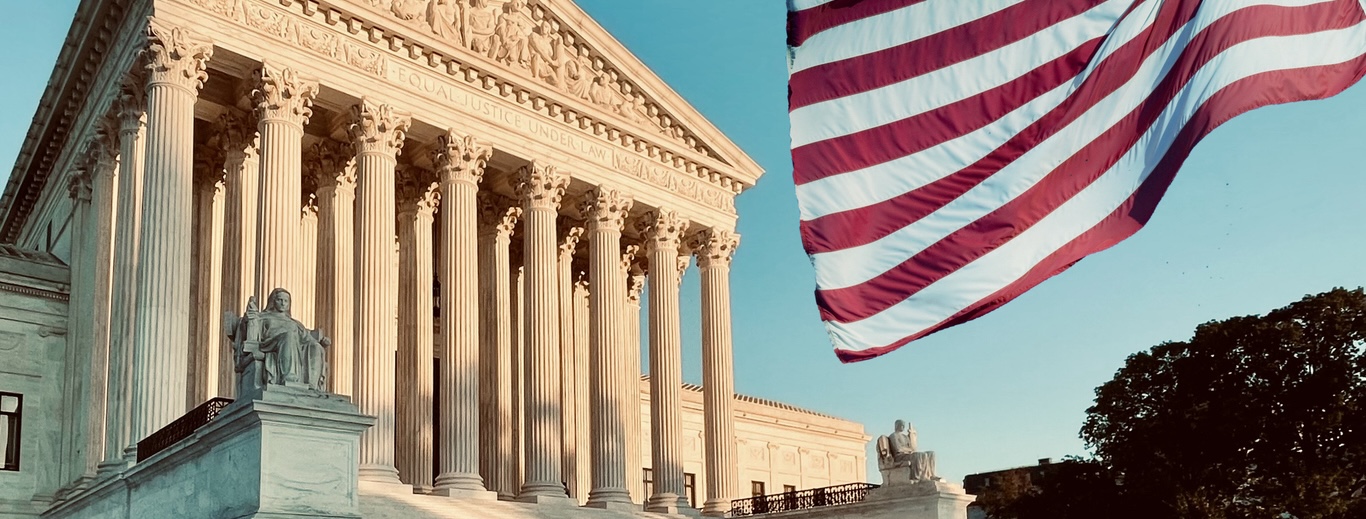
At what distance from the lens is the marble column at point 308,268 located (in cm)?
3522

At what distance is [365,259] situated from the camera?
35594 millimetres

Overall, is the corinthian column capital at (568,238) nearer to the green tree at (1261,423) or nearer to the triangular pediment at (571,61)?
the triangular pediment at (571,61)

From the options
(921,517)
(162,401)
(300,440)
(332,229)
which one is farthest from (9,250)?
(921,517)

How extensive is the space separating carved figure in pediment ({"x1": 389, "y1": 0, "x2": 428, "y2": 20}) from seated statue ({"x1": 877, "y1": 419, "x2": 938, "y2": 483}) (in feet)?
58.4

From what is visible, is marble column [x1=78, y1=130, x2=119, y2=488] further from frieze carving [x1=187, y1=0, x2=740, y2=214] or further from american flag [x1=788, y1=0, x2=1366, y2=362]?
american flag [x1=788, y1=0, x2=1366, y2=362]

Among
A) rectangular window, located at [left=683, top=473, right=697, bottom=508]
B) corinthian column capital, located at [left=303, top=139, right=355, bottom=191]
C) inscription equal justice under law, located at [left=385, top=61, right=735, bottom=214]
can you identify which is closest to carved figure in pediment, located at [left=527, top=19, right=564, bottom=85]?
inscription equal justice under law, located at [left=385, top=61, right=735, bottom=214]

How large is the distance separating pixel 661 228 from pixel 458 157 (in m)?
9.14

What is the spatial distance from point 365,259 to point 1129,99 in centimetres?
2899

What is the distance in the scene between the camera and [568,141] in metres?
42.8

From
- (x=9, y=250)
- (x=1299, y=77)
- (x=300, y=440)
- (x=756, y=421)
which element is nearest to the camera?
(x=1299, y=77)

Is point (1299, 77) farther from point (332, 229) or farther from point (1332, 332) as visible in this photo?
point (1332, 332)

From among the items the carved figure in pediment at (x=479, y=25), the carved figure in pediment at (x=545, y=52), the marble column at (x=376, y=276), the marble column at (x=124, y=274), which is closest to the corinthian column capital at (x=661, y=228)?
the carved figure in pediment at (x=545, y=52)

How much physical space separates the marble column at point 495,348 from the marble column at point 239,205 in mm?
8596

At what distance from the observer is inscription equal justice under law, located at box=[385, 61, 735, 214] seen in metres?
38.2
